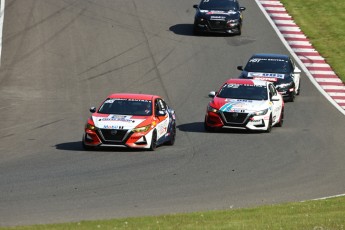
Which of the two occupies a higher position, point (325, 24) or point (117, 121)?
point (117, 121)

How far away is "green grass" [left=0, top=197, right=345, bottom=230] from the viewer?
564 inches

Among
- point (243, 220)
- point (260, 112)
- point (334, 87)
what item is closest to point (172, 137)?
point (260, 112)

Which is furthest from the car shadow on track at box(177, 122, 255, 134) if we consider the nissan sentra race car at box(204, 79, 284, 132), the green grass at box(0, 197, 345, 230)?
the green grass at box(0, 197, 345, 230)

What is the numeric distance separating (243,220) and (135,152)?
9212 millimetres

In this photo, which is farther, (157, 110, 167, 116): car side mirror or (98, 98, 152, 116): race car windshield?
(157, 110, 167, 116): car side mirror

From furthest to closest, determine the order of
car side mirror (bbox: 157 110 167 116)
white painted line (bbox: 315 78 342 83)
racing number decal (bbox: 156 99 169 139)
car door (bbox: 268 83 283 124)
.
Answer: white painted line (bbox: 315 78 342 83), car door (bbox: 268 83 283 124), car side mirror (bbox: 157 110 167 116), racing number decal (bbox: 156 99 169 139)

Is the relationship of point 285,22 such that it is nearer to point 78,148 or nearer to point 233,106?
point 233,106

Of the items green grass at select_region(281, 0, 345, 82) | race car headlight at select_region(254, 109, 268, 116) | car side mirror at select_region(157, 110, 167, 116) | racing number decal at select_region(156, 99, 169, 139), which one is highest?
car side mirror at select_region(157, 110, 167, 116)

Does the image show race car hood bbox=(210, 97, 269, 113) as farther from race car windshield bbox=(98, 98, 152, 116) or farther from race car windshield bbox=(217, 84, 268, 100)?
race car windshield bbox=(98, 98, 152, 116)

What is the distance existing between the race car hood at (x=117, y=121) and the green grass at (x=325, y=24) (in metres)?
13.8

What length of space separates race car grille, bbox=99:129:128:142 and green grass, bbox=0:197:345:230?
26.5ft

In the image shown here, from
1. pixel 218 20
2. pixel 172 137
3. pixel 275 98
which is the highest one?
pixel 172 137

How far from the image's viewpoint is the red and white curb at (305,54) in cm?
3506

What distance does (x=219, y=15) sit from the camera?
41.3 metres
